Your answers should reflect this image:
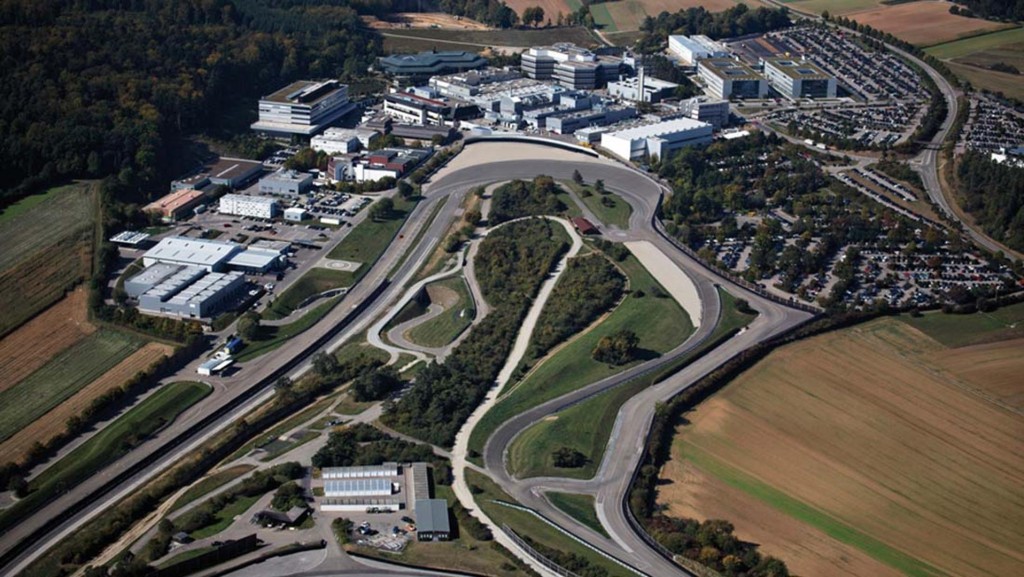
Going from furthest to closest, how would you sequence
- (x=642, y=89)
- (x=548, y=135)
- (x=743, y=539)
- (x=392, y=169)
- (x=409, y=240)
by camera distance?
1. (x=642, y=89)
2. (x=548, y=135)
3. (x=392, y=169)
4. (x=409, y=240)
5. (x=743, y=539)

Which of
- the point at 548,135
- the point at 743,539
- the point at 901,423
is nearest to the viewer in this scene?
the point at 743,539

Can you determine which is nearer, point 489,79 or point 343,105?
point 343,105

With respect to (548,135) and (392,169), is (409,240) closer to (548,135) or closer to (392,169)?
(392,169)

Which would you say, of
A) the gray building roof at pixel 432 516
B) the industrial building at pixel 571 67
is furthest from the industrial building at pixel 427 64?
the gray building roof at pixel 432 516

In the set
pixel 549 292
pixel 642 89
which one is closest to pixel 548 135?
pixel 642 89

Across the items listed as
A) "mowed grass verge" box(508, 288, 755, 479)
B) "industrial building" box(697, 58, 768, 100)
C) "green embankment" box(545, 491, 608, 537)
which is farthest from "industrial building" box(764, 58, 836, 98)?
"green embankment" box(545, 491, 608, 537)

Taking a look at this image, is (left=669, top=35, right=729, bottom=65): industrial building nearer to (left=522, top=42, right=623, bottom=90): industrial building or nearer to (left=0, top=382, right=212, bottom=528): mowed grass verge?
(left=522, top=42, right=623, bottom=90): industrial building

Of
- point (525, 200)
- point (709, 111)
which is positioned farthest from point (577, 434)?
point (709, 111)
